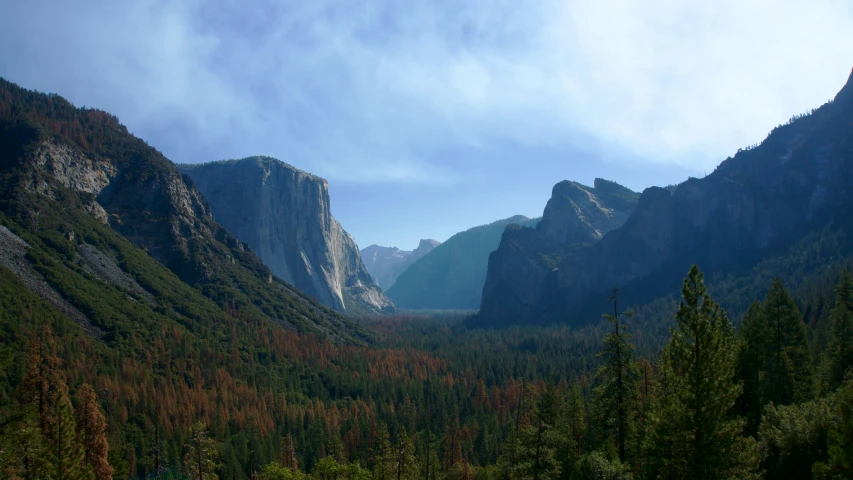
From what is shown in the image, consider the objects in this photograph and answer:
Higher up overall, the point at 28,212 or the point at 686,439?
the point at 28,212

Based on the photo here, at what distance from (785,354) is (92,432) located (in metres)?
61.8

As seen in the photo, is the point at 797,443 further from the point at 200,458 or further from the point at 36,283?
the point at 36,283

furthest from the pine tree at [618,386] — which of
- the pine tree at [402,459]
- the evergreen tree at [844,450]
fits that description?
the pine tree at [402,459]

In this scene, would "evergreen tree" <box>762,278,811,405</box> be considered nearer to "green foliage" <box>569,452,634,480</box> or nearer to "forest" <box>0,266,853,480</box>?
"forest" <box>0,266,853,480</box>

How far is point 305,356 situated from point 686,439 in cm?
15839

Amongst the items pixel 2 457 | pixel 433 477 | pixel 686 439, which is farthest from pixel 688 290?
pixel 433 477

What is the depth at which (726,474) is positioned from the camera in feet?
67.5

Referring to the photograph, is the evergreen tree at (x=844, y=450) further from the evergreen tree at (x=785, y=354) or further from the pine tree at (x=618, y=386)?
the evergreen tree at (x=785, y=354)

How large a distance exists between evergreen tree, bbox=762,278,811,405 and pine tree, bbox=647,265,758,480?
29.6 metres

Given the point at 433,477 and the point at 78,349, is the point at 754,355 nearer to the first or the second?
the point at 433,477

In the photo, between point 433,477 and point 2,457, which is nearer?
point 2,457

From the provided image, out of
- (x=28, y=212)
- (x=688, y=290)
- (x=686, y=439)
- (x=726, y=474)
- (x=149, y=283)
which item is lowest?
(x=726, y=474)

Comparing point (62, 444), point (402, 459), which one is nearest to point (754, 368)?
point (402, 459)

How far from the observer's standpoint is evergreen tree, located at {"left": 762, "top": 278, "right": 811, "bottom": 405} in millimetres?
44625
